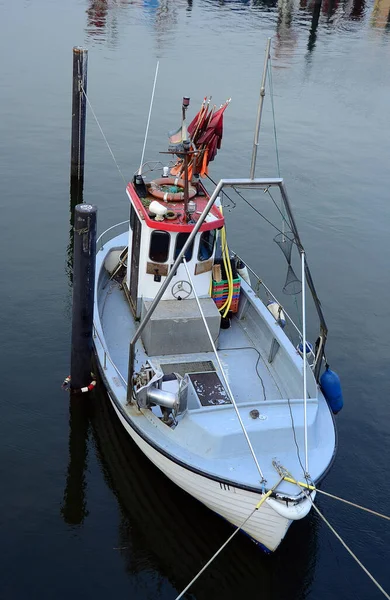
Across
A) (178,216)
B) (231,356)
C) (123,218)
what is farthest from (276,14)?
(231,356)

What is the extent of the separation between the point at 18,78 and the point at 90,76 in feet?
12.7

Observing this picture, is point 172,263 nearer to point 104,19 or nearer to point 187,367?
point 187,367

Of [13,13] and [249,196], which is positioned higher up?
[13,13]

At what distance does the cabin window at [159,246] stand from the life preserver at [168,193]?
98 cm

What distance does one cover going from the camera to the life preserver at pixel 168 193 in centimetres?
1184

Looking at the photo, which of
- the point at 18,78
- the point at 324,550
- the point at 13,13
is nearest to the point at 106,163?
the point at 18,78

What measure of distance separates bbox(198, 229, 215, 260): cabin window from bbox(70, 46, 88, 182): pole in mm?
10221

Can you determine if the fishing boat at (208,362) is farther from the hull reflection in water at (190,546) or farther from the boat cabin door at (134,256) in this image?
the hull reflection in water at (190,546)

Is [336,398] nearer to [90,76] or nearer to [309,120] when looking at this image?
[309,120]

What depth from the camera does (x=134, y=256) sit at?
40.3 ft

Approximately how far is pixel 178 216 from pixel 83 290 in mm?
2325

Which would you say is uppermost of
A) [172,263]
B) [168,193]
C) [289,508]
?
[168,193]

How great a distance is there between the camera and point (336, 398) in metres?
10.7

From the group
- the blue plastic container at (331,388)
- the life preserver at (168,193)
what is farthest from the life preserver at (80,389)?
the blue plastic container at (331,388)
